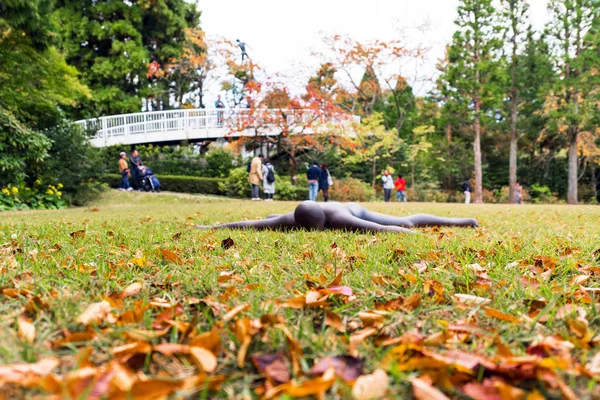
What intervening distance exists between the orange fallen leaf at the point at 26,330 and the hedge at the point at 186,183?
51.6 ft

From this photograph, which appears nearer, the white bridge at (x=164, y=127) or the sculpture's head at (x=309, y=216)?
the sculpture's head at (x=309, y=216)

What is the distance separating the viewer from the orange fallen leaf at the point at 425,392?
2.55 ft

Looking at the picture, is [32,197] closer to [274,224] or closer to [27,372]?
[274,224]

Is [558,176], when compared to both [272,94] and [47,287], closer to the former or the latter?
[272,94]

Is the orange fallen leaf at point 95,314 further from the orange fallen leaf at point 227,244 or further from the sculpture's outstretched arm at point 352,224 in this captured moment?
the sculpture's outstretched arm at point 352,224

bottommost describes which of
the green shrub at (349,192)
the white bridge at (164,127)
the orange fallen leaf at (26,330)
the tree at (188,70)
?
the green shrub at (349,192)

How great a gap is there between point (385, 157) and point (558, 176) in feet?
35.5

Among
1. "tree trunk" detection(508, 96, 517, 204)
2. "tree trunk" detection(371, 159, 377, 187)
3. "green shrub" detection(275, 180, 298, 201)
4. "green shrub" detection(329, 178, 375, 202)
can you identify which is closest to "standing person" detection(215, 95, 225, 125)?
"green shrub" detection(275, 180, 298, 201)

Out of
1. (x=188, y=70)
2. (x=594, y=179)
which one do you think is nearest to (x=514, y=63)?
(x=594, y=179)

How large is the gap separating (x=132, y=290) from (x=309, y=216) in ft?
6.50

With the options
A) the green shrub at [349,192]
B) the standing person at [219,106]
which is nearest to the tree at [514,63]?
the green shrub at [349,192]

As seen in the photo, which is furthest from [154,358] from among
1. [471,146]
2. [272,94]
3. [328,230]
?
[471,146]

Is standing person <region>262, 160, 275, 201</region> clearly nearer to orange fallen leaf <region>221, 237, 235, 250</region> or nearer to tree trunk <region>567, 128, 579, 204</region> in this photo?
orange fallen leaf <region>221, 237, 235, 250</region>

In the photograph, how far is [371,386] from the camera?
0.82 metres
